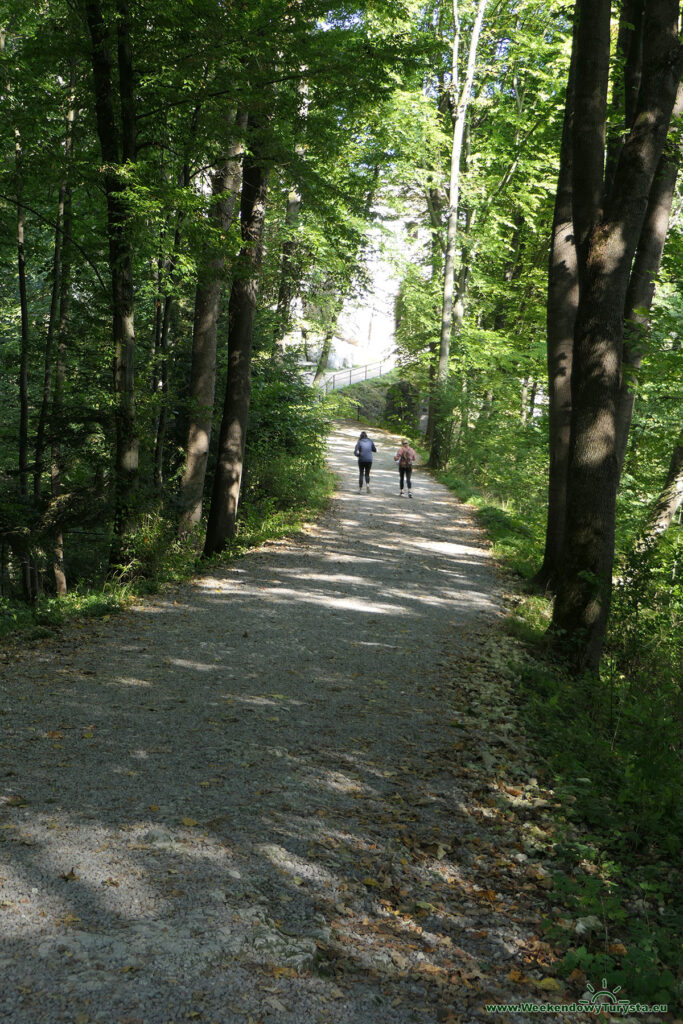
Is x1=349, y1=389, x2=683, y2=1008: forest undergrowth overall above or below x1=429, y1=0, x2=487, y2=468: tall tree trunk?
below

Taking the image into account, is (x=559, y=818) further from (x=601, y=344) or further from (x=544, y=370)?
(x=544, y=370)

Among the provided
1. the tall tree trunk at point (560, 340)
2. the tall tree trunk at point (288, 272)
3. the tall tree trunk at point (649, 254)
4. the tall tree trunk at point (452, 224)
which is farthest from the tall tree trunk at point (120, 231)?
the tall tree trunk at point (452, 224)

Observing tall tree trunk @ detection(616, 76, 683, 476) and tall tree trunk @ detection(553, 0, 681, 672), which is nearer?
tall tree trunk @ detection(553, 0, 681, 672)

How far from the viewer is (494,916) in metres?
4.19

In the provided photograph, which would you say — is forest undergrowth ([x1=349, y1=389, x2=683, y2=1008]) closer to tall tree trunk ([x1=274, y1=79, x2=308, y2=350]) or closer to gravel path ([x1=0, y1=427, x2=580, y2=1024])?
gravel path ([x1=0, y1=427, x2=580, y2=1024])

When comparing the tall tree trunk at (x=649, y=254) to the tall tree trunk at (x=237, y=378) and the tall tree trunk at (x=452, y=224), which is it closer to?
the tall tree trunk at (x=237, y=378)

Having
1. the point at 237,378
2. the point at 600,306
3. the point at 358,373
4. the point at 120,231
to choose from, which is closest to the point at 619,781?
the point at 600,306

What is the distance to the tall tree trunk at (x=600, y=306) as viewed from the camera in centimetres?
797

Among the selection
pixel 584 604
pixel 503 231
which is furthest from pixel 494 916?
pixel 503 231

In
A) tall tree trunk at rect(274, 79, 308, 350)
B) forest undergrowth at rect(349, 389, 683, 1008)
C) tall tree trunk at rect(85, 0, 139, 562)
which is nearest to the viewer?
forest undergrowth at rect(349, 389, 683, 1008)

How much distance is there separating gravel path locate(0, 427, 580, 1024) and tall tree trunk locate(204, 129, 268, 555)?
4.65 metres

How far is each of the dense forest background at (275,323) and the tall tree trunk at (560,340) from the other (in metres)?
0.04

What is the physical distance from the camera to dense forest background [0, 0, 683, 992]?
26.3ft

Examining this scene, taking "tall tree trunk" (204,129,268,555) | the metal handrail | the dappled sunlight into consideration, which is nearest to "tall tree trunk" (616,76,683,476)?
the dappled sunlight
